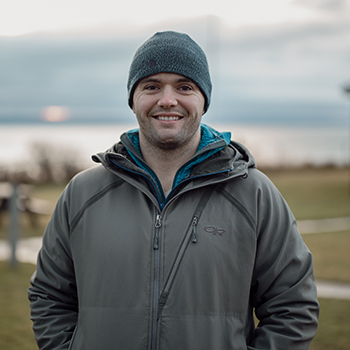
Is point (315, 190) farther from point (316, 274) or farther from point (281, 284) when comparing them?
point (281, 284)

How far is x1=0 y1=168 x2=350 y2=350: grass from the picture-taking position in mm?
4465

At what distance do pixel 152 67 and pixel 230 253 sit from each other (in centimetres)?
86

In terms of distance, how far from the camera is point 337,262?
7215 mm

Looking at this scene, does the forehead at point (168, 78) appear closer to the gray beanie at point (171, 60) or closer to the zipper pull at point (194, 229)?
the gray beanie at point (171, 60)

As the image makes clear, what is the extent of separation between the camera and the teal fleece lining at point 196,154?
202 centimetres

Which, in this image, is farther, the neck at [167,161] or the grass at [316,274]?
the grass at [316,274]

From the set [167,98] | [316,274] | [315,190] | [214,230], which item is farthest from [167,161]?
[315,190]

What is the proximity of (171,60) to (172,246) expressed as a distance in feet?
2.60

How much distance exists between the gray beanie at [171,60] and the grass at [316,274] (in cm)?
315

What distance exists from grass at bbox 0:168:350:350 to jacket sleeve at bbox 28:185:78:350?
103 inches

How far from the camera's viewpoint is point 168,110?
198cm

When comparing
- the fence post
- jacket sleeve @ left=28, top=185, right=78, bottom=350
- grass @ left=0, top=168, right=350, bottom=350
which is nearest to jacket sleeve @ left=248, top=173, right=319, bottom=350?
jacket sleeve @ left=28, top=185, right=78, bottom=350

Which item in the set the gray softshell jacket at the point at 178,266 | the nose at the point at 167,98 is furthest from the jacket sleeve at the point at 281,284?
the nose at the point at 167,98

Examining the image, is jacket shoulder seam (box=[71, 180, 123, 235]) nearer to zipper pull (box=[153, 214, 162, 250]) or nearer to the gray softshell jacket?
the gray softshell jacket
